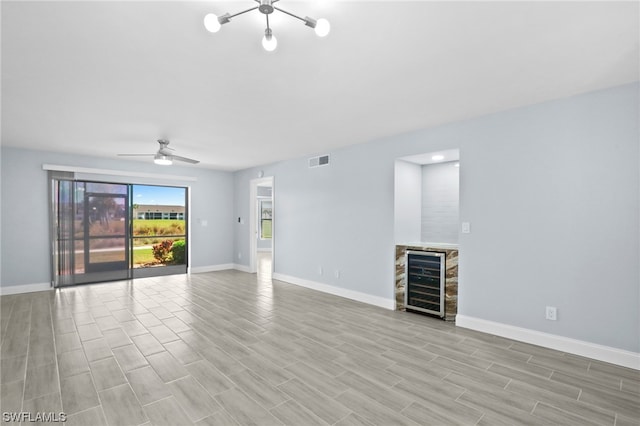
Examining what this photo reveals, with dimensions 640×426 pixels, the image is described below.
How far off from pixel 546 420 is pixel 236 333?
296 centimetres

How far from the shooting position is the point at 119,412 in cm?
210

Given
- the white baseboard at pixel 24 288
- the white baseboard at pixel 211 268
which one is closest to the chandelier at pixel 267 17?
the white baseboard at pixel 24 288

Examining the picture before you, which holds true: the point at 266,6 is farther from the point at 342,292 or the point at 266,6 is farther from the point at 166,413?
the point at 342,292

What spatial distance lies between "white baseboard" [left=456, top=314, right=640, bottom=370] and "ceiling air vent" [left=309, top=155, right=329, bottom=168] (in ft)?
11.1

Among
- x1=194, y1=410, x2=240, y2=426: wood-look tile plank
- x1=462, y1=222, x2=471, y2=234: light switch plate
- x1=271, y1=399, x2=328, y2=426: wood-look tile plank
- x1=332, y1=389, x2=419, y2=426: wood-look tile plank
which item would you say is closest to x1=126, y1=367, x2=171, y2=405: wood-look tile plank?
x1=194, y1=410, x2=240, y2=426: wood-look tile plank

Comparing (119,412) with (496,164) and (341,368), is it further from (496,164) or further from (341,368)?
(496,164)

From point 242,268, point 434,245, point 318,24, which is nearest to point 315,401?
point 318,24

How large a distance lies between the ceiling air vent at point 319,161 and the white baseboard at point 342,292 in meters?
2.29

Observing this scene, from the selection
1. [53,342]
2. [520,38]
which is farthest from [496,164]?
[53,342]

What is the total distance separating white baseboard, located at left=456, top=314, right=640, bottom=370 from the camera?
110 inches

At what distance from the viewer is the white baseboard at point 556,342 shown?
279cm

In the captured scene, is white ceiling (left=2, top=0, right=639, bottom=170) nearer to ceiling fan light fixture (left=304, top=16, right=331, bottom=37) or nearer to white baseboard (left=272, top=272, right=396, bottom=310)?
ceiling fan light fixture (left=304, top=16, right=331, bottom=37)

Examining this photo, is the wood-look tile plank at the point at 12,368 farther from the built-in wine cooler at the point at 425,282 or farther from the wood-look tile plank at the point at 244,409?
the built-in wine cooler at the point at 425,282

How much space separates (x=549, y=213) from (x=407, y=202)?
76.0 inches
